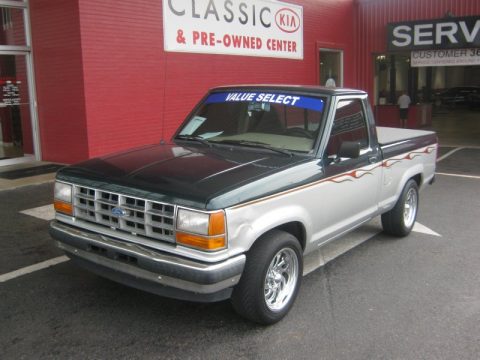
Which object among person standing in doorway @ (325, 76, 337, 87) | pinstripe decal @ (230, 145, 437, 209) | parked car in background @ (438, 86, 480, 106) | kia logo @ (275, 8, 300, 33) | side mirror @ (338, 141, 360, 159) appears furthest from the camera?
parked car in background @ (438, 86, 480, 106)

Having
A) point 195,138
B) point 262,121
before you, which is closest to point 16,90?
point 195,138

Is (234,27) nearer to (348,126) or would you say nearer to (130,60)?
(130,60)

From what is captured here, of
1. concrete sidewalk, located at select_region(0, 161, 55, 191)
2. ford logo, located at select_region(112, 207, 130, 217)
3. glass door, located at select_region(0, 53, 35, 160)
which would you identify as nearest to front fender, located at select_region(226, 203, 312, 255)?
ford logo, located at select_region(112, 207, 130, 217)

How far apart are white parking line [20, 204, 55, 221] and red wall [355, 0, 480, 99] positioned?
574 inches

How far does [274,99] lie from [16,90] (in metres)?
7.58

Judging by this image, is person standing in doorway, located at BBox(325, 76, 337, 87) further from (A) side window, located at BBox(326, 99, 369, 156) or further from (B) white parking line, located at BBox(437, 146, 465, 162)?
(A) side window, located at BBox(326, 99, 369, 156)

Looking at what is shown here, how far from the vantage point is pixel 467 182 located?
9781 mm

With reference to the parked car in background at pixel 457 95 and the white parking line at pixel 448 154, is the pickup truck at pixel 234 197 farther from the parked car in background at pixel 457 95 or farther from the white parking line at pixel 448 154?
the parked car in background at pixel 457 95

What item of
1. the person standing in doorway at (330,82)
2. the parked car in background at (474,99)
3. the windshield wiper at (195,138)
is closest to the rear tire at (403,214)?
the windshield wiper at (195,138)

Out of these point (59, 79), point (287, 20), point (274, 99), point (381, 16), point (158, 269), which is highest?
point (381, 16)

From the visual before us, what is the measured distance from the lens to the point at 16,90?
34.9 ft

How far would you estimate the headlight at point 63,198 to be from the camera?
13.6 ft

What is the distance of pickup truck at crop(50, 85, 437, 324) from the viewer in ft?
11.5

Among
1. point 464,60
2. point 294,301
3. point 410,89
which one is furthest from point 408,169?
point 410,89
